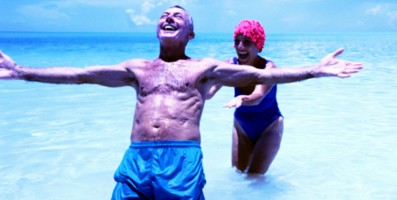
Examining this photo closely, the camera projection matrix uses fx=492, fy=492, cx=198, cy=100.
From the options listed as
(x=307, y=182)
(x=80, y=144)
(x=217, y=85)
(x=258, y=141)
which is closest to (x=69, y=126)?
(x=80, y=144)

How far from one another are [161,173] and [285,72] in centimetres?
106

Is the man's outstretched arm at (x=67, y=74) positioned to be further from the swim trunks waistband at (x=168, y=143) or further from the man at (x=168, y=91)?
the swim trunks waistband at (x=168, y=143)

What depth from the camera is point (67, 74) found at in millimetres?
3305

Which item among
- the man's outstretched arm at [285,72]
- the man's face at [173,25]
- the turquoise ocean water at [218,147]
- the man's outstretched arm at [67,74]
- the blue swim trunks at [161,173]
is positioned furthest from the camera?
the turquoise ocean water at [218,147]

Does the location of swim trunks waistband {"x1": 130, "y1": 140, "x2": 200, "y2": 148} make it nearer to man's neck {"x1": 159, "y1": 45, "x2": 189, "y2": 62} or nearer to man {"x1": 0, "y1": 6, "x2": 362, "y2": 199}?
man {"x1": 0, "y1": 6, "x2": 362, "y2": 199}

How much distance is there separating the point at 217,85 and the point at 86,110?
5.76m

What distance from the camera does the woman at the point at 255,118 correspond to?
473 centimetres

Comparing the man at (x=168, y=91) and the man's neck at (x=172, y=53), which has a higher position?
the man's neck at (x=172, y=53)

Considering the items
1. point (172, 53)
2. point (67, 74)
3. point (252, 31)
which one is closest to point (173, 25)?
point (172, 53)

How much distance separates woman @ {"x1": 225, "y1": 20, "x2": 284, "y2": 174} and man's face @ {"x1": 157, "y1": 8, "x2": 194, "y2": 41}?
A: 126 cm

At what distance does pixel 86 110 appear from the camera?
8797mm

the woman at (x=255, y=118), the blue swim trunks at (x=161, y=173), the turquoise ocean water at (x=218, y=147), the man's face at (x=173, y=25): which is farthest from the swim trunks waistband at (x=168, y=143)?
the turquoise ocean water at (x=218, y=147)

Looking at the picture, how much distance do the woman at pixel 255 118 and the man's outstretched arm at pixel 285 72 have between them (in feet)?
3.69

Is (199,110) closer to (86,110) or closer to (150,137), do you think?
(150,137)
